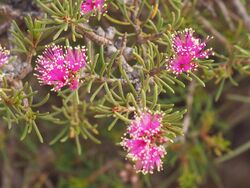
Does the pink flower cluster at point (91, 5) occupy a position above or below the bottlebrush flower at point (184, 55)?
above

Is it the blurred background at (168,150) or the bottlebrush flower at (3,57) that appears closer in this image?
the bottlebrush flower at (3,57)

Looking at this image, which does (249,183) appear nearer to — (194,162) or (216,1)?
(194,162)

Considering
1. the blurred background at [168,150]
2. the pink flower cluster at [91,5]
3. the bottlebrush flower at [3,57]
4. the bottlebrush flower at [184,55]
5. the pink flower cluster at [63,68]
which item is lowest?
the blurred background at [168,150]

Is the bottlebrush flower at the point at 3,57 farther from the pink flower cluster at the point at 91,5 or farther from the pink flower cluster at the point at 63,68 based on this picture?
the pink flower cluster at the point at 91,5

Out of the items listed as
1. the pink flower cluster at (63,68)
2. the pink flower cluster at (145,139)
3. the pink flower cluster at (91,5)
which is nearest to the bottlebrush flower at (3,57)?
the pink flower cluster at (63,68)

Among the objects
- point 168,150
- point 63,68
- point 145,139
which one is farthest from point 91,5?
point 168,150

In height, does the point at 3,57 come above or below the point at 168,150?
above

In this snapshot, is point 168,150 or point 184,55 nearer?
point 184,55

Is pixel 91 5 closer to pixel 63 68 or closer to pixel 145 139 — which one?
pixel 63 68

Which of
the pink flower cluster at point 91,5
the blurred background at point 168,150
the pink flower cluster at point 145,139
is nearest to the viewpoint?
the pink flower cluster at point 145,139

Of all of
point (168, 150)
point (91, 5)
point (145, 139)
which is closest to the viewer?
point (145, 139)

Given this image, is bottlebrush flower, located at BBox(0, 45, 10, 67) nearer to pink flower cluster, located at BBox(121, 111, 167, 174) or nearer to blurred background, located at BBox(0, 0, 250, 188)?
pink flower cluster, located at BBox(121, 111, 167, 174)
